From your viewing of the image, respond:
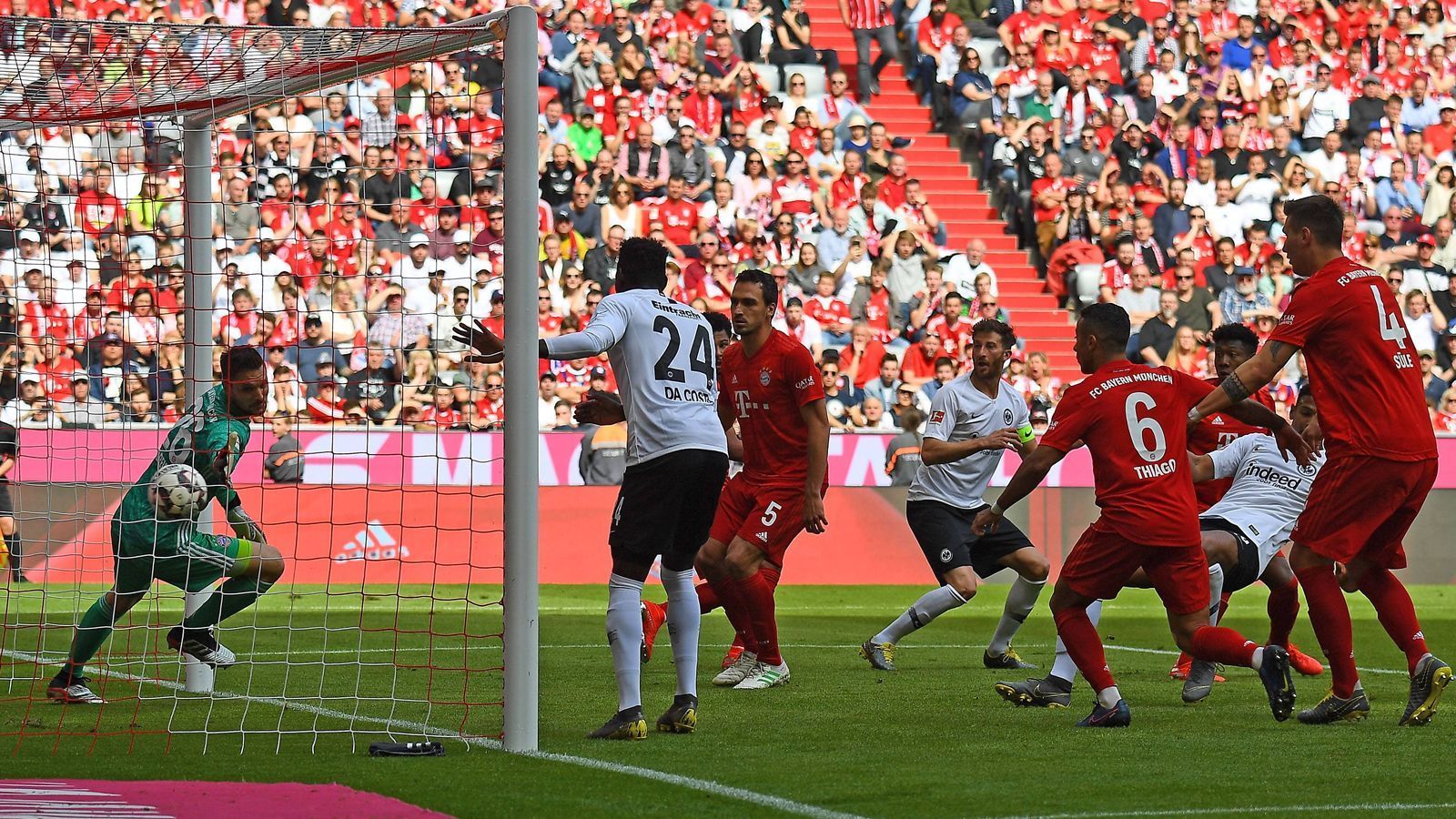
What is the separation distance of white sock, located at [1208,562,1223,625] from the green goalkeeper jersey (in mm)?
5246

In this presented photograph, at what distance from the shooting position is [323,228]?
725 inches

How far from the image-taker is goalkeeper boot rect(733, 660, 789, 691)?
9.66 metres

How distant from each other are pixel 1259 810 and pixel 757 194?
16.3 m

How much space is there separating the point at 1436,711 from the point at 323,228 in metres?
12.8

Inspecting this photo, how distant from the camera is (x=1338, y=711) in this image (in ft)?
26.3

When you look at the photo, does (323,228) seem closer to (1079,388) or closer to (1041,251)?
(1041,251)

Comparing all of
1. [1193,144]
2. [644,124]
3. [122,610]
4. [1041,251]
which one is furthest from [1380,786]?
[1193,144]

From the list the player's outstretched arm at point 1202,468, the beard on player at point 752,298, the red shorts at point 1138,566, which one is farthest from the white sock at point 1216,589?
the beard on player at point 752,298

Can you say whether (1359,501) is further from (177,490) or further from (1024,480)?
(177,490)

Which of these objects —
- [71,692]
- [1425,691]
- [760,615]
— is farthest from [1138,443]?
[71,692]

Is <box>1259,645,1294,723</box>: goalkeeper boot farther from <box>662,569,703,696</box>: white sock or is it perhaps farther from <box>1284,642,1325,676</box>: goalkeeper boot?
<box>1284,642,1325,676</box>: goalkeeper boot

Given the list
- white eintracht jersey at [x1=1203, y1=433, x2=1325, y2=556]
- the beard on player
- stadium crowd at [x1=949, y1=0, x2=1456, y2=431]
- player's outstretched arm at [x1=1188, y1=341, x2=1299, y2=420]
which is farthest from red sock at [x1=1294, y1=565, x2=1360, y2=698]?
stadium crowd at [x1=949, y1=0, x2=1456, y2=431]

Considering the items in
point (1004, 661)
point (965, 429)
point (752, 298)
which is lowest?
point (1004, 661)

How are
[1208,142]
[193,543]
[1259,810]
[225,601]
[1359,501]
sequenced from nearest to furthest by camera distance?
[1259,810]
[1359,501]
[193,543]
[225,601]
[1208,142]
